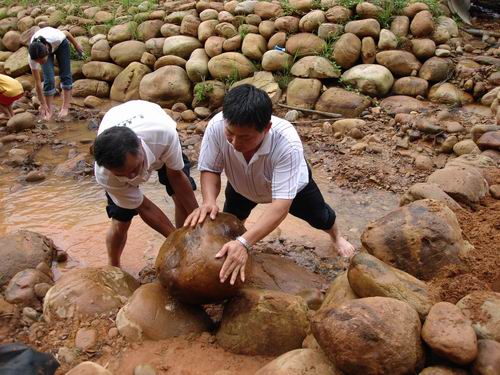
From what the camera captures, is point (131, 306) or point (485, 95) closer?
point (131, 306)

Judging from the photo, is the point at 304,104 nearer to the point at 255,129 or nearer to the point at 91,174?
the point at 91,174

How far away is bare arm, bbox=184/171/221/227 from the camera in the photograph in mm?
2729

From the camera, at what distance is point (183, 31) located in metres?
8.43

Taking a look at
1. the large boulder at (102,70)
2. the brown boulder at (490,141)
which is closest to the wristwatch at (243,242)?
the brown boulder at (490,141)

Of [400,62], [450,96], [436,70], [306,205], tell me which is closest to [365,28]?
[400,62]

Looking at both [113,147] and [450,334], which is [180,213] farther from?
[450,334]

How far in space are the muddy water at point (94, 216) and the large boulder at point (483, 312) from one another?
6.07ft

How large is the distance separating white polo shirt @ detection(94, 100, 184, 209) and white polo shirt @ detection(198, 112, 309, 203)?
0.32m

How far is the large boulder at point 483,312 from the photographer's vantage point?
2146 millimetres

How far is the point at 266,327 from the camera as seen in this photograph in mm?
2627

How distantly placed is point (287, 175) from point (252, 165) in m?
0.25

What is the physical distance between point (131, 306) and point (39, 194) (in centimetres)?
332

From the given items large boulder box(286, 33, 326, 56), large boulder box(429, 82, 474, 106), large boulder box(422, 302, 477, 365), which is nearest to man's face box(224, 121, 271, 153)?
large boulder box(422, 302, 477, 365)

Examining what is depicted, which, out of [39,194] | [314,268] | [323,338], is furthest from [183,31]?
[323,338]
